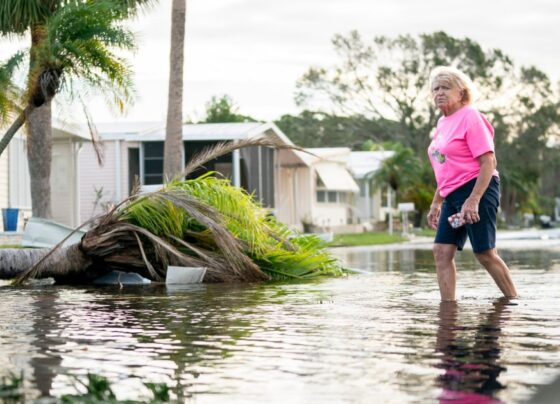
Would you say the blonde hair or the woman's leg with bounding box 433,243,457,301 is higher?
the blonde hair

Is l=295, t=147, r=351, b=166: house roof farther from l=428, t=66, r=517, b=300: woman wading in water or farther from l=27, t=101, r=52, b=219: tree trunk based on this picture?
l=428, t=66, r=517, b=300: woman wading in water

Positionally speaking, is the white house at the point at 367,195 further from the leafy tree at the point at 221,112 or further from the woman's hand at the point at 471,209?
the woman's hand at the point at 471,209

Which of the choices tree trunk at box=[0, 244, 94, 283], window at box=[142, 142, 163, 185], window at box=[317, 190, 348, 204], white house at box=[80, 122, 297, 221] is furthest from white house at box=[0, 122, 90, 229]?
window at box=[317, 190, 348, 204]

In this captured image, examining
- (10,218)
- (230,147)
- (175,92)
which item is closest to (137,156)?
(10,218)

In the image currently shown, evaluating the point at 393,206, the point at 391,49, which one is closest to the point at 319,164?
the point at 393,206

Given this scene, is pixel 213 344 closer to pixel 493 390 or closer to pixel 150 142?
pixel 493 390

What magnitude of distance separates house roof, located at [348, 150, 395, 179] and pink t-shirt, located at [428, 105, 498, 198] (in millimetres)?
52385

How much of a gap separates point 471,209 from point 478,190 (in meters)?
0.17

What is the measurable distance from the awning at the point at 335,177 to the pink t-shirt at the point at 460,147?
42.4 metres

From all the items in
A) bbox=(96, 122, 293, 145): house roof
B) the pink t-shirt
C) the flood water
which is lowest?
the flood water

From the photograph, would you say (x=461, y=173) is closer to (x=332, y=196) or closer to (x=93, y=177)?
(x=93, y=177)

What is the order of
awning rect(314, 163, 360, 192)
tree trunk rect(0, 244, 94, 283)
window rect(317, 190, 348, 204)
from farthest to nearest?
window rect(317, 190, 348, 204) → awning rect(314, 163, 360, 192) → tree trunk rect(0, 244, 94, 283)

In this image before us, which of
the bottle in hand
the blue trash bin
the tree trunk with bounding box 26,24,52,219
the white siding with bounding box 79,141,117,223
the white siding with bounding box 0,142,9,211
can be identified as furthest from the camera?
the white siding with bounding box 79,141,117,223

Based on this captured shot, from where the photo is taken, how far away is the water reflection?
4617 millimetres
